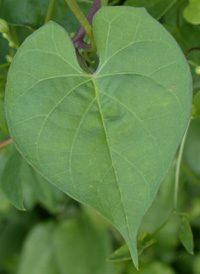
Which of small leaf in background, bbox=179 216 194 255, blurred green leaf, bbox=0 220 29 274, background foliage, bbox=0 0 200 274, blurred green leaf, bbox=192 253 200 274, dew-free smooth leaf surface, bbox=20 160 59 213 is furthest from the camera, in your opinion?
blurred green leaf, bbox=0 220 29 274

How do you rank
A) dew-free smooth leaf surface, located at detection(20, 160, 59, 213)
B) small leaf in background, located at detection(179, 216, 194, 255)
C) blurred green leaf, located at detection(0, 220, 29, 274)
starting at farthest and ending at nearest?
blurred green leaf, located at detection(0, 220, 29, 274), dew-free smooth leaf surface, located at detection(20, 160, 59, 213), small leaf in background, located at detection(179, 216, 194, 255)

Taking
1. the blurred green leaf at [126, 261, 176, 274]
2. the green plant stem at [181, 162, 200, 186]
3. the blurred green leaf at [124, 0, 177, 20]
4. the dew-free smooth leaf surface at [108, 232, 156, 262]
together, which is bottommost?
the blurred green leaf at [126, 261, 176, 274]

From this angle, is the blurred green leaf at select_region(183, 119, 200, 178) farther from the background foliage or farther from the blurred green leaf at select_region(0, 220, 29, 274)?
the blurred green leaf at select_region(0, 220, 29, 274)

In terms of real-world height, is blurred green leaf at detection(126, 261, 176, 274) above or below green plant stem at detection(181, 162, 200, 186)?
below

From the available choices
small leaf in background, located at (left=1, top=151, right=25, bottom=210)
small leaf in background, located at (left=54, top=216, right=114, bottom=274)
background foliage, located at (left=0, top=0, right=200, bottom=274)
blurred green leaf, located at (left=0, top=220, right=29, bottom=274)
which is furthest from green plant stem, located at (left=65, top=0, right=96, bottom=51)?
blurred green leaf, located at (left=0, top=220, right=29, bottom=274)

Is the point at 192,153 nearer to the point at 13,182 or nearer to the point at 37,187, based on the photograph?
the point at 37,187

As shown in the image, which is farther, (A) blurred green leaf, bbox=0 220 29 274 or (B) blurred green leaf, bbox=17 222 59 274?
(A) blurred green leaf, bbox=0 220 29 274

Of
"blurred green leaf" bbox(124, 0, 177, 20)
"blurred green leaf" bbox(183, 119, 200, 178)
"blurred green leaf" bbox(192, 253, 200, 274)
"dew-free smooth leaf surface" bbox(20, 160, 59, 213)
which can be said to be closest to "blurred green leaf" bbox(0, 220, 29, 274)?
"dew-free smooth leaf surface" bbox(20, 160, 59, 213)

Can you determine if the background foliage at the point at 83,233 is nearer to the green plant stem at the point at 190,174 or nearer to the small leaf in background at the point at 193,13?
the green plant stem at the point at 190,174
